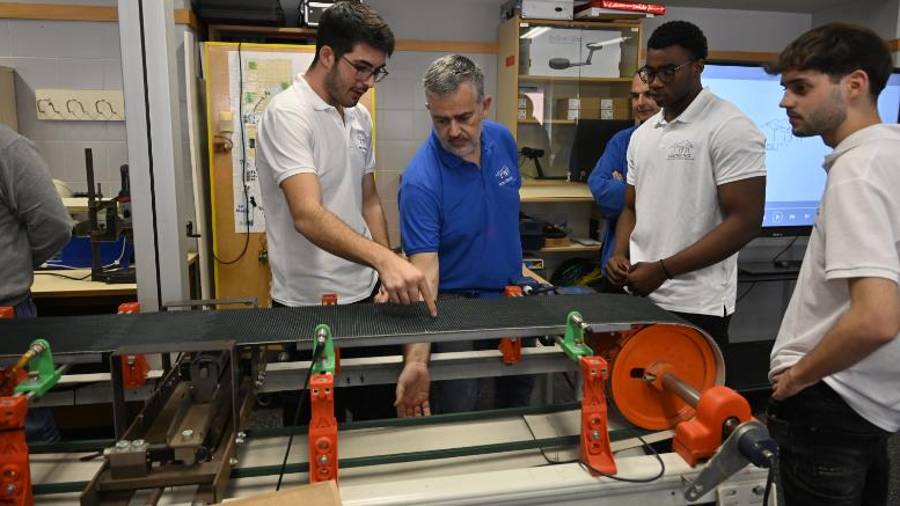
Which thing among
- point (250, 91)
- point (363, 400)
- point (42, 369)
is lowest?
point (363, 400)

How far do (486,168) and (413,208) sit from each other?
236 mm

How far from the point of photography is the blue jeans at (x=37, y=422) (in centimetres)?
169

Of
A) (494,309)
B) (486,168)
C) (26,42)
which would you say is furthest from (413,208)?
(26,42)

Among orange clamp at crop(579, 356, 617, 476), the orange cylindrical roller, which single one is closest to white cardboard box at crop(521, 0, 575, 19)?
the orange cylindrical roller

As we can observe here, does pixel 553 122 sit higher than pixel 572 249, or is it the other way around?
pixel 553 122

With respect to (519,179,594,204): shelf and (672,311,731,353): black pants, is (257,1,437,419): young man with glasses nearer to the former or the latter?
(672,311,731,353): black pants

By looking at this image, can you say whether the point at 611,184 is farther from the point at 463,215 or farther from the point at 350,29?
the point at 350,29

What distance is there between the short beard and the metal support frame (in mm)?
1325

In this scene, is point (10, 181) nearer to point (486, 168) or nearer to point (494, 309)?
point (486, 168)

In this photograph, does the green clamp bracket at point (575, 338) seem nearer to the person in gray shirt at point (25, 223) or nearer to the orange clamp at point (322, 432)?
the orange clamp at point (322, 432)

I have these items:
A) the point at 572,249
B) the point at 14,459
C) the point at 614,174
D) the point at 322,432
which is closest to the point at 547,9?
the point at 614,174

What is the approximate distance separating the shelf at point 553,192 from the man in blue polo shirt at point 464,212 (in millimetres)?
1537

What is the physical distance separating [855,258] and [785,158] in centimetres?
256

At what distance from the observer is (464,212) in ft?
5.57
